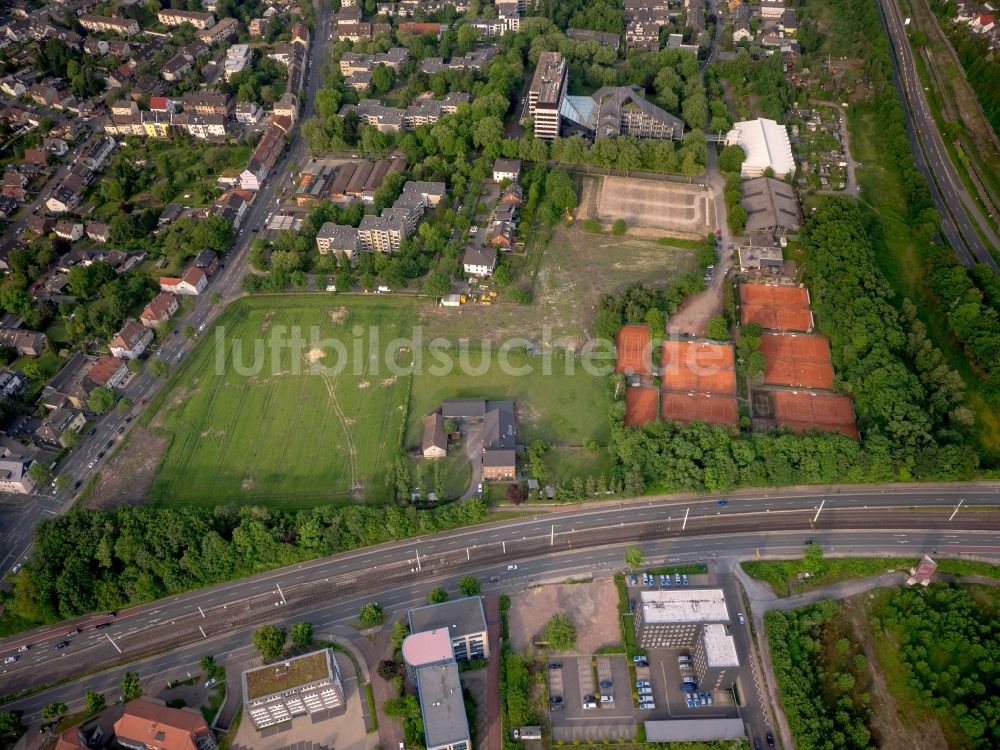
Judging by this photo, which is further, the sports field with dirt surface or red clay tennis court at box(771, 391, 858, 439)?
the sports field with dirt surface

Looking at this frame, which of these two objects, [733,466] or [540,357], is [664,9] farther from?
[733,466]

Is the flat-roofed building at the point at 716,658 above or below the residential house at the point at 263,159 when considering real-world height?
Answer: below

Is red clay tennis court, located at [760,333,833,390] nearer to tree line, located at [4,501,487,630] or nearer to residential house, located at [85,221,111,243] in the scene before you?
tree line, located at [4,501,487,630]

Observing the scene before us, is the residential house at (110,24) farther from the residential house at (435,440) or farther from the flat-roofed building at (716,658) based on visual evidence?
the flat-roofed building at (716,658)

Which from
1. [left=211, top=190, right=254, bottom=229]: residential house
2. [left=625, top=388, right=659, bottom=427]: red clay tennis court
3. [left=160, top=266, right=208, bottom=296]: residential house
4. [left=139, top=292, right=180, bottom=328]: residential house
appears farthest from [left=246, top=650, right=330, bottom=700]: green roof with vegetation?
[left=211, top=190, right=254, bottom=229]: residential house

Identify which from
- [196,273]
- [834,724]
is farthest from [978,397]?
[196,273]

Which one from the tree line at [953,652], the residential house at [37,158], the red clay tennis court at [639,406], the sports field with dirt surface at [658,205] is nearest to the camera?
the tree line at [953,652]

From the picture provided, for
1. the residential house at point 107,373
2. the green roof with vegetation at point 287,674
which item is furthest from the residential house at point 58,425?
the green roof with vegetation at point 287,674
